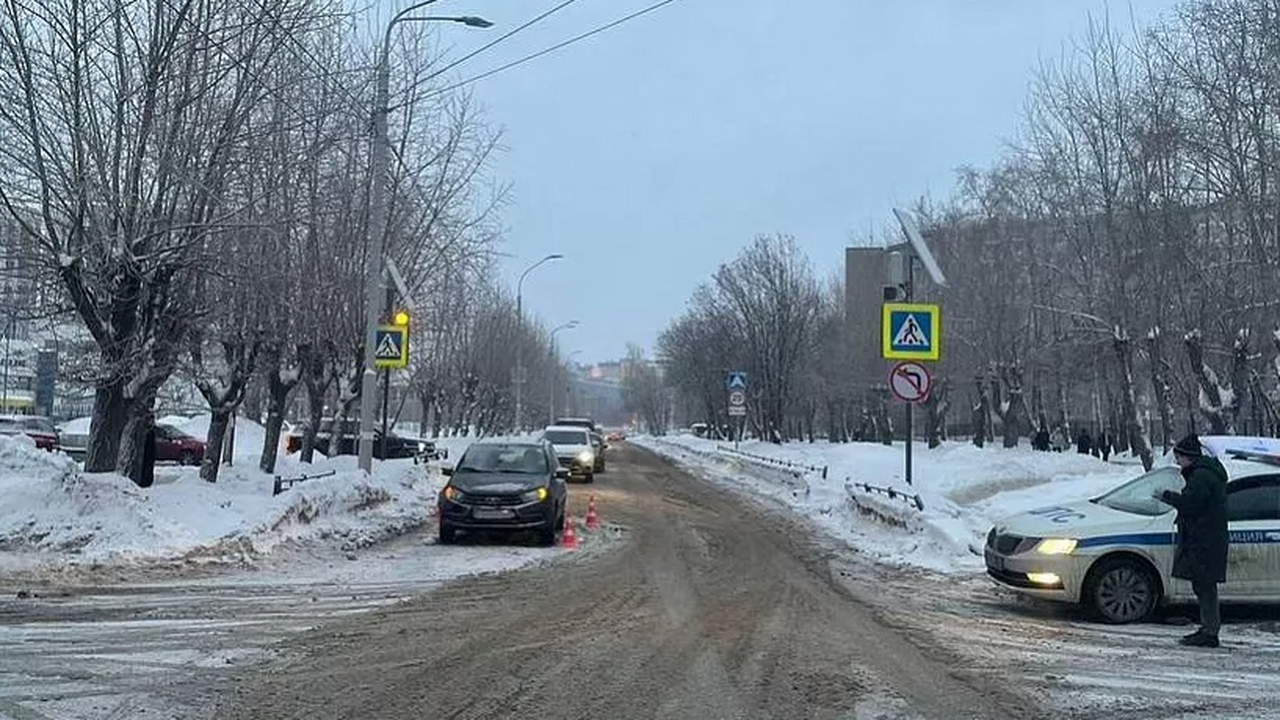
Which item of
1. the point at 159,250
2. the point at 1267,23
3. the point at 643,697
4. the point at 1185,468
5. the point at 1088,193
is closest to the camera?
the point at 643,697

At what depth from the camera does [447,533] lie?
1842 cm

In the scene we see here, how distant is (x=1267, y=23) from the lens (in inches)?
836

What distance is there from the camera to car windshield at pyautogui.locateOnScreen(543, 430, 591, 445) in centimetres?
4014

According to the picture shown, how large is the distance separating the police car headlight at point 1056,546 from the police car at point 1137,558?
10 millimetres

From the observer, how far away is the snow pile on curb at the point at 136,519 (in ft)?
45.6

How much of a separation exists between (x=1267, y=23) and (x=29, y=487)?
69.8 feet

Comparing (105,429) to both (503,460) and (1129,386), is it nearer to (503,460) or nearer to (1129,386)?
(503,460)

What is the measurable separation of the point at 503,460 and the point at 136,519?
20.7 feet

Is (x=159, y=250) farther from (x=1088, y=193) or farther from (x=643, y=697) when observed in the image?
(x=1088, y=193)

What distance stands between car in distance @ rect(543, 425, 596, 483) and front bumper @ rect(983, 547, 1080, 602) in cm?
2613

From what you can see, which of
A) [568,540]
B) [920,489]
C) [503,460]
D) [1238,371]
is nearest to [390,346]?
[503,460]

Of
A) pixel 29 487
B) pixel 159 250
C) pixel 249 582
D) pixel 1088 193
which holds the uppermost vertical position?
pixel 1088 193

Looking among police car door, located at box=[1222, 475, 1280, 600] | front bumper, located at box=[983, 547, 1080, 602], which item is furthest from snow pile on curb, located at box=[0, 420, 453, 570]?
police car door, located at box=[1222, 475, 1280, 600]

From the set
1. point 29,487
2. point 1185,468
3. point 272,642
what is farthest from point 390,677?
point 29,487
